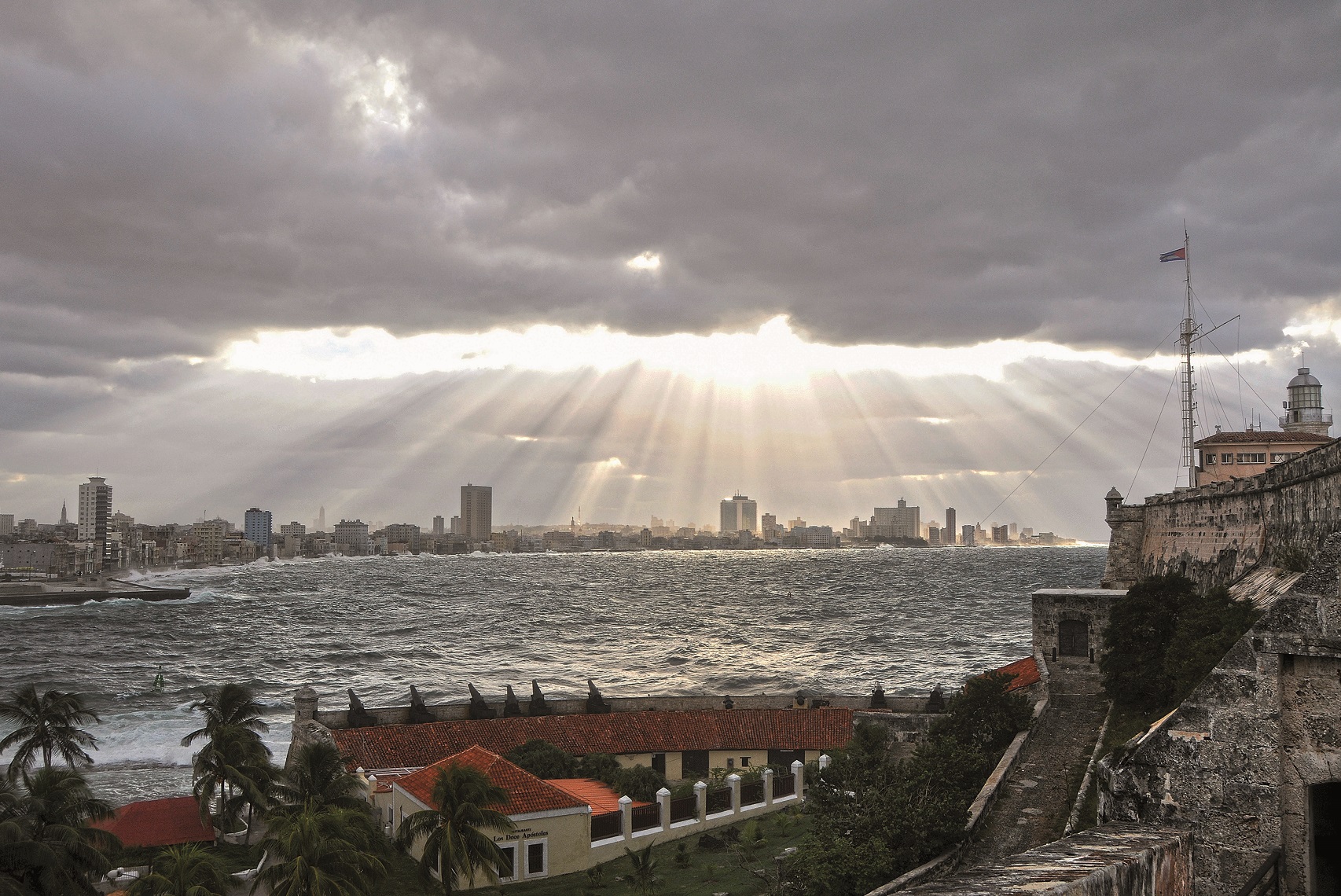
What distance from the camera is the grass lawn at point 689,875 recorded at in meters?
26.5

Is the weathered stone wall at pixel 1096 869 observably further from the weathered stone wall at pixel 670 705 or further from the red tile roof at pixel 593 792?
the weathered stone wall at pixel 670 705

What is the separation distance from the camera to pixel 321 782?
27.2 metres

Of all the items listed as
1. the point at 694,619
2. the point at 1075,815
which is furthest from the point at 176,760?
the point at 694,619

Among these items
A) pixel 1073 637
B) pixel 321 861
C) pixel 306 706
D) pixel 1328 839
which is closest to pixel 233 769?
pixel 306 706

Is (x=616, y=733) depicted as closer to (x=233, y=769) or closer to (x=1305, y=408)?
(x=233, y=769)

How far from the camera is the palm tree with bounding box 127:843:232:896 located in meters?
19.7

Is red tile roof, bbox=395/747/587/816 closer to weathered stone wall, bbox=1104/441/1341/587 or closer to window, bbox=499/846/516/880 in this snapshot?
window, bbox=499/846/516/880

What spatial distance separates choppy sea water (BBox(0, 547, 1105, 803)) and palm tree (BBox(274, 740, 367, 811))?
20.4 metres

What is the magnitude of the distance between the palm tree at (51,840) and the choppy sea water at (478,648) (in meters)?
20.7

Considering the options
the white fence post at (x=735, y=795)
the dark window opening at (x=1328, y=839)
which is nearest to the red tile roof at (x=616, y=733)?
the white fence post at (x=735, y=795)

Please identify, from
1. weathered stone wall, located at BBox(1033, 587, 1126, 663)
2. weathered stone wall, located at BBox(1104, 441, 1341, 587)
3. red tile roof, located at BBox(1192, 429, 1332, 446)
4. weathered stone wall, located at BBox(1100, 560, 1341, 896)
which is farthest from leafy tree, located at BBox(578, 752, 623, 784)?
red tile roof, located at BBox(1192, 429, 1332, 446)

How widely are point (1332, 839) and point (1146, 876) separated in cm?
239

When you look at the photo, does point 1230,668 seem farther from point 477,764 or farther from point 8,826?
point 477,764

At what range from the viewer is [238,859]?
32688 mm
